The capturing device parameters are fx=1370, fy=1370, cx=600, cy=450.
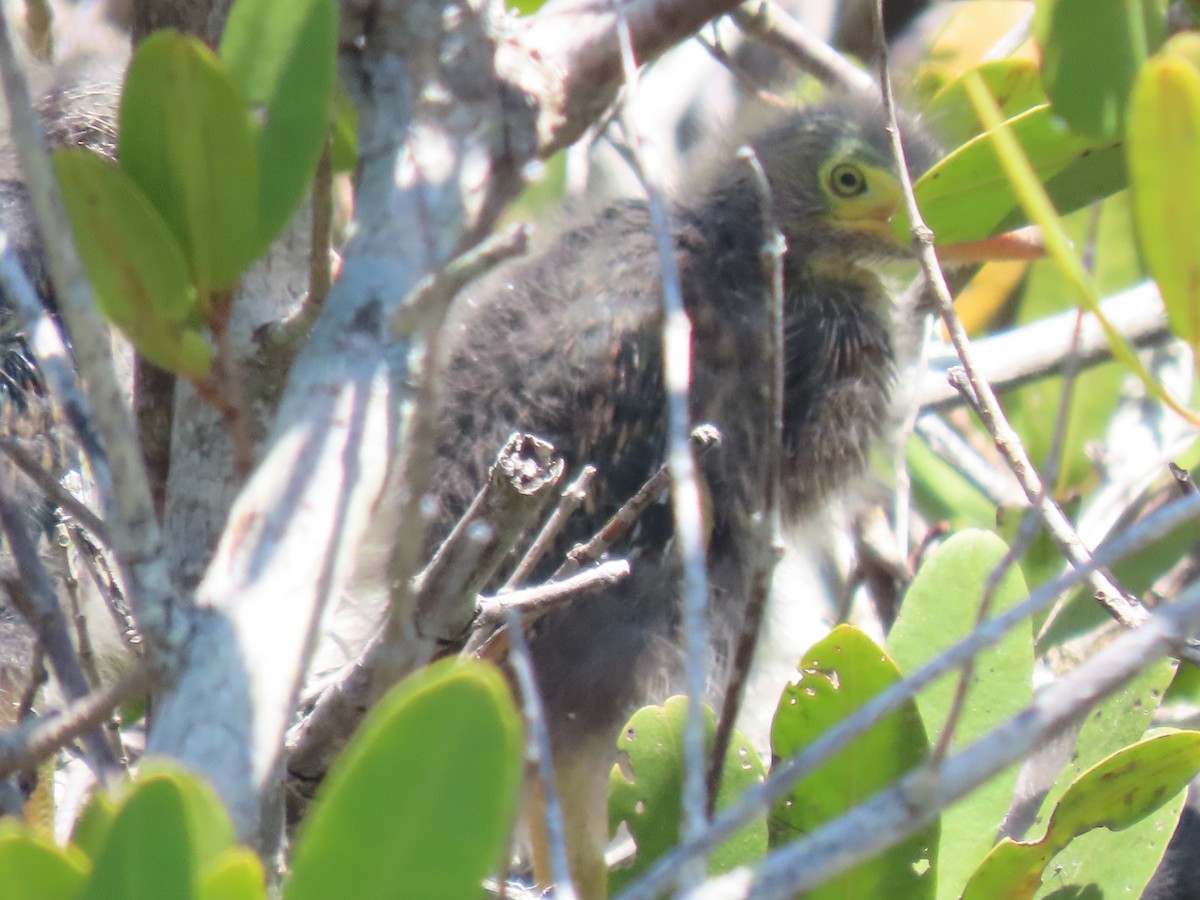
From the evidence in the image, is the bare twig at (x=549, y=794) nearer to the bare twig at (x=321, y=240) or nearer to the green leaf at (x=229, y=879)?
the green leaf at (x=229, y=879)

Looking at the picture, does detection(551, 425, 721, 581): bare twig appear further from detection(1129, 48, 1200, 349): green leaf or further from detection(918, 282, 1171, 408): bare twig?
detection(918, 282, 1171, 408): bare twig

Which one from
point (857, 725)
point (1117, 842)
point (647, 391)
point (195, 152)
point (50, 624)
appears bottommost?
point (1117, 842)

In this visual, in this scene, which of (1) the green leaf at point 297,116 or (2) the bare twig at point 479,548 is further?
(2) the bare twig at point 479,548

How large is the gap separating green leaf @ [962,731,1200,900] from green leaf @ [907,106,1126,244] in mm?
479

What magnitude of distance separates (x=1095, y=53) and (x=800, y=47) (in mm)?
1553

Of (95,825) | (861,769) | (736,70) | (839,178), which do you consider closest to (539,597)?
(861,769)

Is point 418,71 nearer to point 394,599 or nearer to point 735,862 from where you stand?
point 394,599

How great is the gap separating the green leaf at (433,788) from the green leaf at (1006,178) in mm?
762

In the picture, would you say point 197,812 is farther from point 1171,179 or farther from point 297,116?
point 1171,179

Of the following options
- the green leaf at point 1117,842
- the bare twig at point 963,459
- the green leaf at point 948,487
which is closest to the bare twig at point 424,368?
the green leaf at point 1117,842

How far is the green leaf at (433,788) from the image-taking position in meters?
0.60

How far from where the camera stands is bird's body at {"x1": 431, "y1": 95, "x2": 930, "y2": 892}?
192 cm

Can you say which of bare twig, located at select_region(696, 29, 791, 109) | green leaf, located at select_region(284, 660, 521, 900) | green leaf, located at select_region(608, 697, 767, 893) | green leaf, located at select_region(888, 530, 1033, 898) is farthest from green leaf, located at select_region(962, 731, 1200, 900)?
bare twig, located at select_region(696, 29, 791, 109)

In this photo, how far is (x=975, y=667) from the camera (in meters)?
1.20
